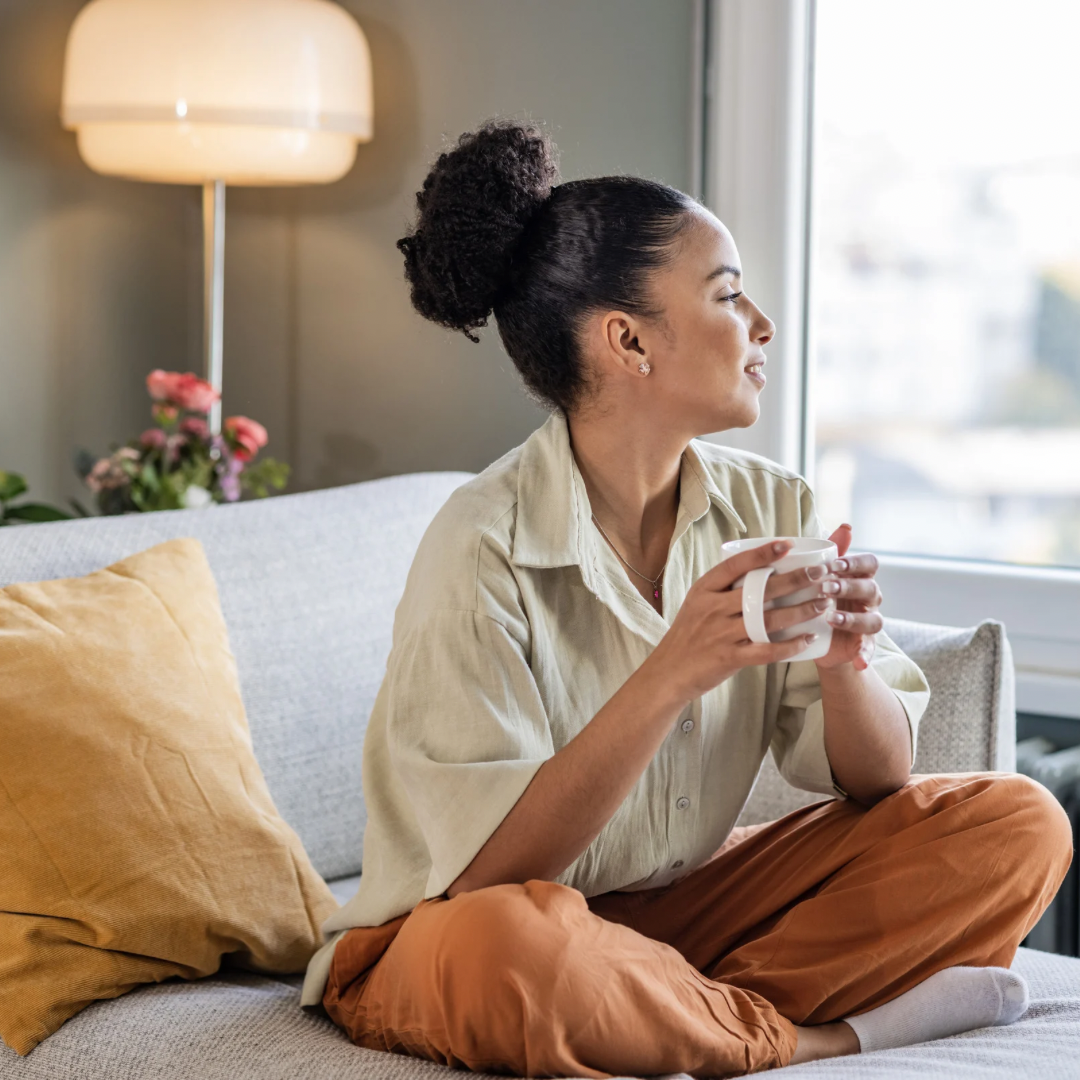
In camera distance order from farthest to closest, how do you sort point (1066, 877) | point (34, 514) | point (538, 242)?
point (34, 514), point (1066, 877), point (538, 242)

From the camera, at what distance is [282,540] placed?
6.10 ft

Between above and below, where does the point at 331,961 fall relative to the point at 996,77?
below

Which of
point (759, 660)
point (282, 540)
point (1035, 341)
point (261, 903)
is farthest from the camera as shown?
point (1035, 341)

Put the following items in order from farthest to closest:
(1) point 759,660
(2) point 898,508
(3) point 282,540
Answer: (2) point 898,508, (3) point 282,540, (1) point 759,660

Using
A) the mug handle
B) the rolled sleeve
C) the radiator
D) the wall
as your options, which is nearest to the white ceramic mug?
the mug handle

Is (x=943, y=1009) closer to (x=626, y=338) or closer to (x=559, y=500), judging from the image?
(x=559, y=500)

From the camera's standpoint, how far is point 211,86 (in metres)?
2.38

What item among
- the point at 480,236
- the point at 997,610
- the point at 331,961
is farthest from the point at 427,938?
the point at 997,610

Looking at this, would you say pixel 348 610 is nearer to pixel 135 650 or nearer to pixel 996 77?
pixel 135 650

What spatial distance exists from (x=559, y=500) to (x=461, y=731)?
0.28 metres

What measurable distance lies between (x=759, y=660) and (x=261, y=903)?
2.09 ft

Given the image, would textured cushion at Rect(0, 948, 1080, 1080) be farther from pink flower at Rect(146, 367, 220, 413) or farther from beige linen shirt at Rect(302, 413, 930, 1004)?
pink flower at Rect(146, 367, 220, 413)

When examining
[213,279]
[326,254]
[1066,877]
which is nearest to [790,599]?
[1066,877]

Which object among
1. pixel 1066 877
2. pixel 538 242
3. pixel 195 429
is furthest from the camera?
pixel 195 429
